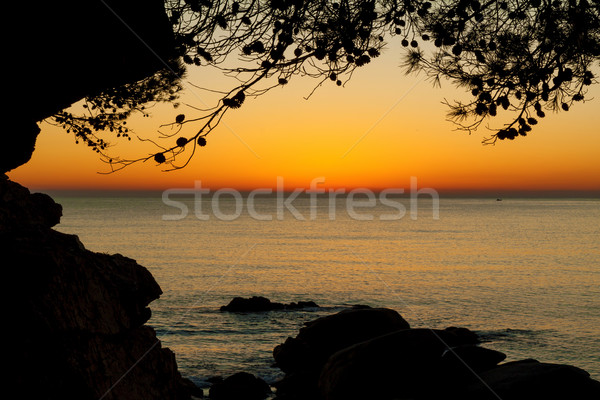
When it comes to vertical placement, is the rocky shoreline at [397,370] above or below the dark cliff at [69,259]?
below

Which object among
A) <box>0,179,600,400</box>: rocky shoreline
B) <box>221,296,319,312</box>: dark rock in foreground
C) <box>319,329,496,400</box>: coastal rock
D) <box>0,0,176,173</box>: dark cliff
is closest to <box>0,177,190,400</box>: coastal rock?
<box>0,179,600,400</box>: rocky shoreline

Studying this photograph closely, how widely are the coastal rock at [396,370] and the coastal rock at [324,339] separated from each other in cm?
270

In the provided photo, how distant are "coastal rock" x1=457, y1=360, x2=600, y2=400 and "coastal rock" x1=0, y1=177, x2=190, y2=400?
4.44 metres

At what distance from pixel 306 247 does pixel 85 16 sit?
52.8 m

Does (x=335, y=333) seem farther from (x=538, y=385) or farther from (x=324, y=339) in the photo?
(x=538, y=385)

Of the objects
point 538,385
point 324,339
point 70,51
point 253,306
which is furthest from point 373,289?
point 70,51

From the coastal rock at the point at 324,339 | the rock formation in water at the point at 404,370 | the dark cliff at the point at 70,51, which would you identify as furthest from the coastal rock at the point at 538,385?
the dark cliff at the point at 70,51

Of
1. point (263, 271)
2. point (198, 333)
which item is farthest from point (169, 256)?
point (198, 333)

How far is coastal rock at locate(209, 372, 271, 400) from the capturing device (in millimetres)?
12820

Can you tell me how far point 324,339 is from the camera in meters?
14.2

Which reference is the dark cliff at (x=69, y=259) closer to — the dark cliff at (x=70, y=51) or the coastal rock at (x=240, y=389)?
the dark cliff at (x=70, y=51)

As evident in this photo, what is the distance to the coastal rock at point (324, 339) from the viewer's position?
43.2 ft

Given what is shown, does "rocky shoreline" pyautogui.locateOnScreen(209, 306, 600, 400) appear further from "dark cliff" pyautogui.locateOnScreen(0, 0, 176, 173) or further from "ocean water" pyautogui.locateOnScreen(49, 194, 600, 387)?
"dark cliff" pyautogui.locateOnScreen(0, 0, 176, 173)

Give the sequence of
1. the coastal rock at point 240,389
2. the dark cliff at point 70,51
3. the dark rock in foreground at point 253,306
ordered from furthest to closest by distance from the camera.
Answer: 1. the dark rock in foreground at point 253,306
2. the coastal rock at point 240,389
3. the dark cliff at point 70,51
